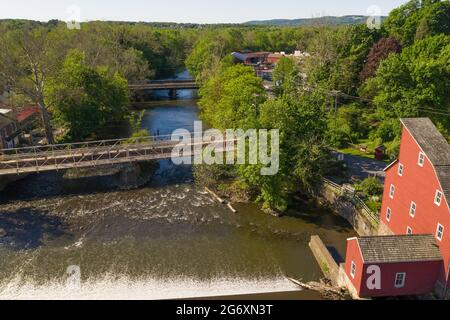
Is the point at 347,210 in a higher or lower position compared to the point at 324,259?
higher

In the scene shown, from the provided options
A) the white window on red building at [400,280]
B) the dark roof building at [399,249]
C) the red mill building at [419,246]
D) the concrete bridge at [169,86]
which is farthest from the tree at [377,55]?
the concrete bridge at [169,86]

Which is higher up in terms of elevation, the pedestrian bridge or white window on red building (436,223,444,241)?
the pedestrian bridge

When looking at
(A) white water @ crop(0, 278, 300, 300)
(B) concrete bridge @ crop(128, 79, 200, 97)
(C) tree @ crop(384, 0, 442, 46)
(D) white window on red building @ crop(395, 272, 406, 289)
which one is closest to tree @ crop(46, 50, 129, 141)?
(B) concrete bridge @ crop(128, 79, 200, 97)

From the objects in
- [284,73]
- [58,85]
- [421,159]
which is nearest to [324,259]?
[421,159]

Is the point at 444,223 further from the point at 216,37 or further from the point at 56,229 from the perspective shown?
the point at 216,37

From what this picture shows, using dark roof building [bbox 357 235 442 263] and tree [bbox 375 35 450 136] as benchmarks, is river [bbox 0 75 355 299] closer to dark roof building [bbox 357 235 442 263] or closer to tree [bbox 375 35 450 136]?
dark roof building [bbox 357 235 442 263]

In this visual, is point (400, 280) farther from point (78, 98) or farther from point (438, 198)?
point (78, 98)
